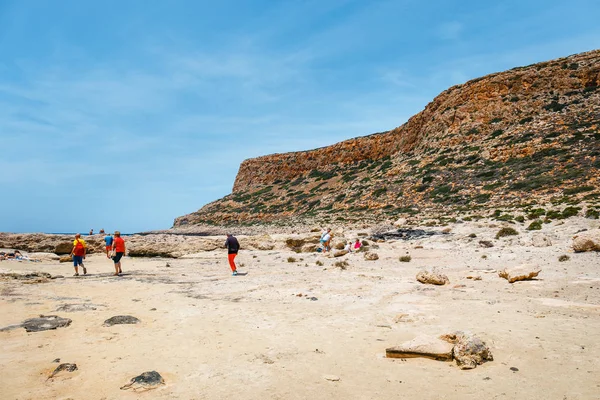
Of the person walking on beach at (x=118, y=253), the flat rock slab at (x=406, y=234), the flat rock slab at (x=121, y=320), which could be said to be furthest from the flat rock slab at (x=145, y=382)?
the flat rock slab at (x=406, y=234)

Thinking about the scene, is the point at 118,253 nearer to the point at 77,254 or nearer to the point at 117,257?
→ the point at 117,257

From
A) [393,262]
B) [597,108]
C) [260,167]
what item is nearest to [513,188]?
[597,108]

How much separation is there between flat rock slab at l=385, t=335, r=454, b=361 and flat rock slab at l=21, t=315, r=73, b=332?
5.84 meters

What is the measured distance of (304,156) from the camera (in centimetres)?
8450

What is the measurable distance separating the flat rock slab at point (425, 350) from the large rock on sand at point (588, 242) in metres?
10.1

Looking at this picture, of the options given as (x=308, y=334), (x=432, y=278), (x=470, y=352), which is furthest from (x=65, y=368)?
(x=432, y=278)

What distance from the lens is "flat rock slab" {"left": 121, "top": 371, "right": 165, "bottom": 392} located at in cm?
450

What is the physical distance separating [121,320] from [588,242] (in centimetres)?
1390

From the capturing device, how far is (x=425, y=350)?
17.5ft

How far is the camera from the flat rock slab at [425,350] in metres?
5.24

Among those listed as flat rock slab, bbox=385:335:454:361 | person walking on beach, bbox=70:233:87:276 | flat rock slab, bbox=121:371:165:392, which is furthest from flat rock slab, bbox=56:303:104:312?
flat rock slab, bbox=385:335:454:361

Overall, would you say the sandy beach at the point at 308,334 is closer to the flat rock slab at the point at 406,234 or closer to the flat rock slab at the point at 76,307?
the flat rock slab at the point at 76,307

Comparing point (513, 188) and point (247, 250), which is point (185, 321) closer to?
point (247, 250)

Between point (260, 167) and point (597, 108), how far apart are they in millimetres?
66492
